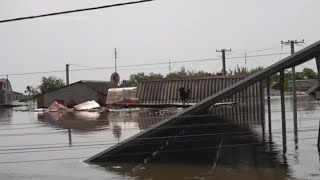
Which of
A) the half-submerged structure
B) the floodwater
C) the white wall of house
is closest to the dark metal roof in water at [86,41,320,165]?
the half-submerged structure

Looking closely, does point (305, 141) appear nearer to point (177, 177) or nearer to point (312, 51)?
point (312, 51)

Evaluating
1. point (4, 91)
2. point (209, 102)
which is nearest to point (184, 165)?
point (209, 102)

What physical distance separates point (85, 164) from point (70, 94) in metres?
44.4

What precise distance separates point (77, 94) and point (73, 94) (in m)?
0.53

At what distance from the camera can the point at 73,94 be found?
5572 centimetres

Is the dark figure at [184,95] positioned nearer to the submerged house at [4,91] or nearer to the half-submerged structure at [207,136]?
the half-submerged structure at [207,136]

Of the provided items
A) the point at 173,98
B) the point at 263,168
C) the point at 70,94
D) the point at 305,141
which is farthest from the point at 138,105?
the point at 263,168

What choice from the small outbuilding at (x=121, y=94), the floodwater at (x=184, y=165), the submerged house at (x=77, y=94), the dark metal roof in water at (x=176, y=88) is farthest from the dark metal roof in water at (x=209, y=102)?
the submerged house at (x=77, y=94)

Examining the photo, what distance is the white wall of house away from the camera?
54.5 meters

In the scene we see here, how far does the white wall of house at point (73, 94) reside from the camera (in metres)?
54.5

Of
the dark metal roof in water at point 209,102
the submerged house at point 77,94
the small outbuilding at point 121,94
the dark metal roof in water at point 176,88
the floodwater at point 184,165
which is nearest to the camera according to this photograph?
the floodwater at point 184,165

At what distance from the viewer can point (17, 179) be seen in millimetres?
10836

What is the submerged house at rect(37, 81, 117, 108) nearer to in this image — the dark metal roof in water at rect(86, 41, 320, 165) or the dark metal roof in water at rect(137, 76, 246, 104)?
the dark metal roof in water at rect(137, 76, 246, 104)

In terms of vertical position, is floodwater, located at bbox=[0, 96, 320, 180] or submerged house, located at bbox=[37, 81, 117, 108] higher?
submerged house, located at bbox=[37, 81, 117, 108]
